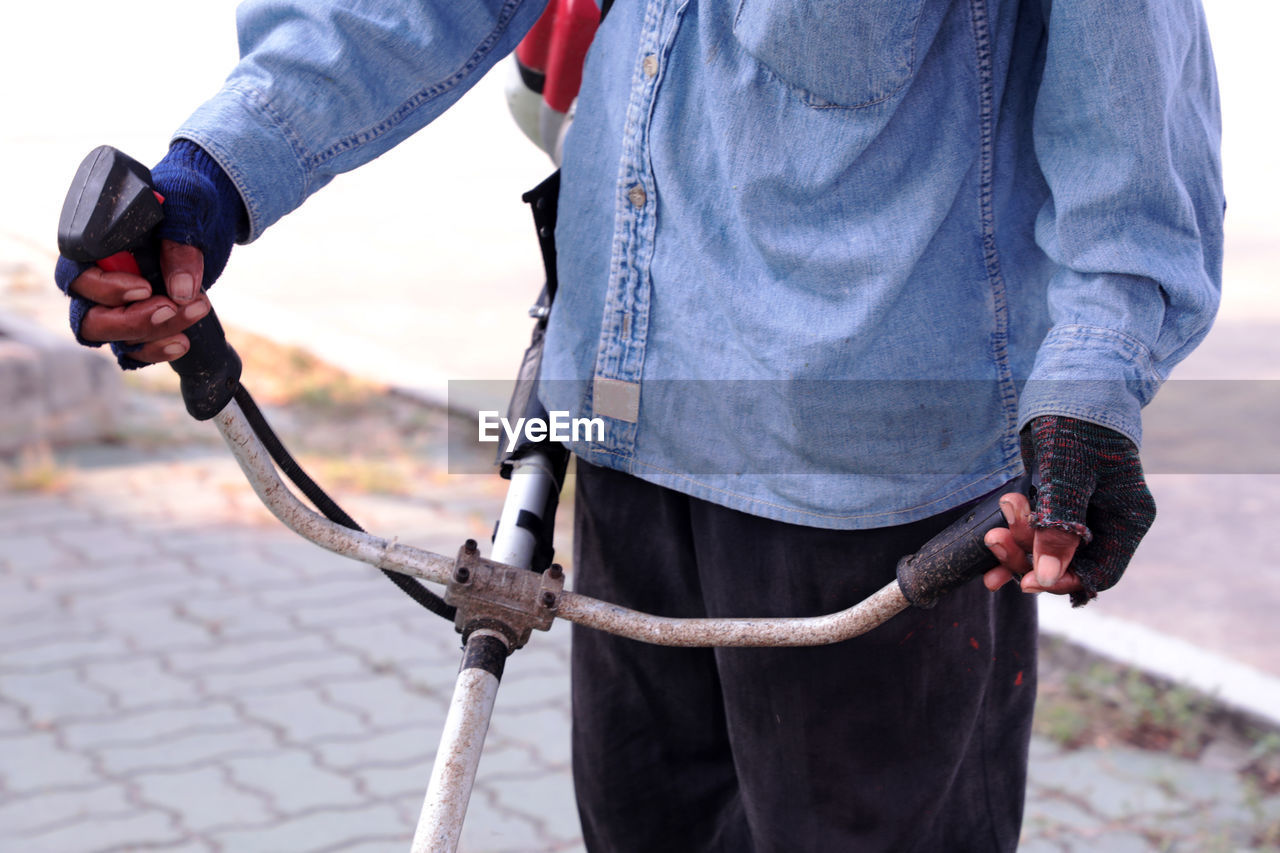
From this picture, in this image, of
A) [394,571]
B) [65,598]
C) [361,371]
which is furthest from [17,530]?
[394,571]

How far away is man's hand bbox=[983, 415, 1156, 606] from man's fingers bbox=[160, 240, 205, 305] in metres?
0.77

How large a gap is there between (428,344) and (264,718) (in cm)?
346

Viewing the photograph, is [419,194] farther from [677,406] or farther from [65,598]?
[677,406]

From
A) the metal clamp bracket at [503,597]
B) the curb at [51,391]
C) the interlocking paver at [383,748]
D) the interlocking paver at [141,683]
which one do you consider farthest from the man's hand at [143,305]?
the curb at [51,391]

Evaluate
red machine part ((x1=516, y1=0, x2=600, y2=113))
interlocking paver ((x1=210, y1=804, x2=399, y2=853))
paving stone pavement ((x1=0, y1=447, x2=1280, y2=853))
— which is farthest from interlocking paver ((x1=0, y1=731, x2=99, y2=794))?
red machine part ((x1=516, y1=0, x2=600, y2=113))

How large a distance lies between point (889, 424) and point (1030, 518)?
251mm

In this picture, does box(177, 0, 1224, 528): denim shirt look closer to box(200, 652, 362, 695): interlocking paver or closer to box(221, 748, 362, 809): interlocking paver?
box(221, 748, 362, 809): interlocking paver

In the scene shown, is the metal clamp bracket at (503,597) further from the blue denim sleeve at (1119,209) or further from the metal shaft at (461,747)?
the blue denim sleeve at (1119,209)

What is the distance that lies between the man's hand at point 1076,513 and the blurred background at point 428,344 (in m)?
1.75

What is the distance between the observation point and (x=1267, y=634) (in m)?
3.42

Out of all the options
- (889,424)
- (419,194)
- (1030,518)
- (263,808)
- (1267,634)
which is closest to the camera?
(1030,518)

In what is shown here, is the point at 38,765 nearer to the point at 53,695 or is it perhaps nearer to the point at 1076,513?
the point at 53,695

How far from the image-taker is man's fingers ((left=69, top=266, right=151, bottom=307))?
45.3 inches

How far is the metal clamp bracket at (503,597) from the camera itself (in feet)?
4.35
